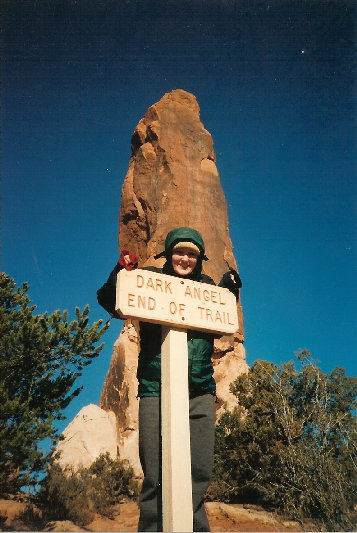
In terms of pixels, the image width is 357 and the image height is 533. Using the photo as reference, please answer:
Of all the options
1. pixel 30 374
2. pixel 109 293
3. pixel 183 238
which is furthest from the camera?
pixel 30 374

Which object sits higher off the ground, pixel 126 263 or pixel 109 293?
pixel 126 263

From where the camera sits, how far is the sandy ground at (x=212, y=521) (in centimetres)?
731

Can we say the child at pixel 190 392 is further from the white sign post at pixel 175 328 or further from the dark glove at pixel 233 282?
the white sign post at pixel 175 328

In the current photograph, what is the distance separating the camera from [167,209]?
2069 centimetres

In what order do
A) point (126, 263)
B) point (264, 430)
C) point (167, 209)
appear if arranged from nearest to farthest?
point (126, 263), point (264, 430), point (167, 209)

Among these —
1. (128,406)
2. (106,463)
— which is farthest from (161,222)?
(106,463)

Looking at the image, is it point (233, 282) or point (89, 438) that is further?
point (89, 438)

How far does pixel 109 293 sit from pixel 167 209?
1851 centimetres

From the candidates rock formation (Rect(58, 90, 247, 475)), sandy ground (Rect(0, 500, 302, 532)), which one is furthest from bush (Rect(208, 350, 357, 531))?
rock formation (Rect(58, 90, 247, 475))

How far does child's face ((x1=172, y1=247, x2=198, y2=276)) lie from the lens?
2.62m

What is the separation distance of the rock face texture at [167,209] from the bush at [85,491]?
3843mm

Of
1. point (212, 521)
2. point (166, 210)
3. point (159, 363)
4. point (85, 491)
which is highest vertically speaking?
point (166, 210)

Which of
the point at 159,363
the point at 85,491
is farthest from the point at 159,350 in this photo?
the point at 85,491

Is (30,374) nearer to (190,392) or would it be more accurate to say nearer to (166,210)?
(190,392)
